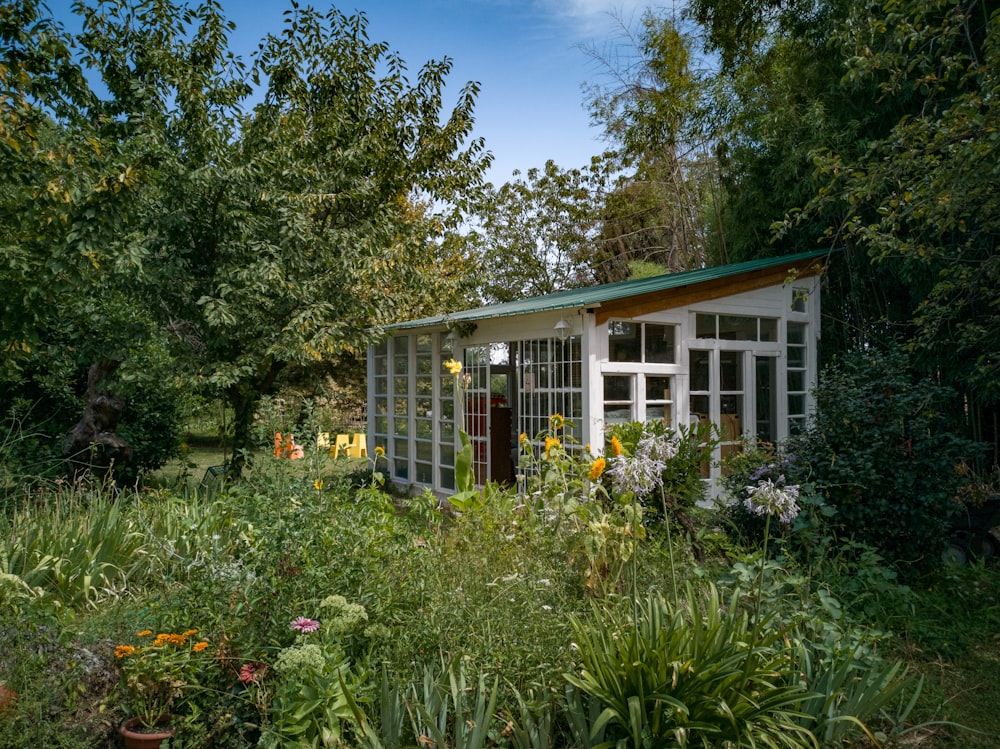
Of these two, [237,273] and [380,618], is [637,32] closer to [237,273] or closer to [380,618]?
[237,273]

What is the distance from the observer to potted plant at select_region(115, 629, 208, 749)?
2779 millimetres

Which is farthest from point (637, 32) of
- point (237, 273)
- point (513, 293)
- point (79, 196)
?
point (79, 196)

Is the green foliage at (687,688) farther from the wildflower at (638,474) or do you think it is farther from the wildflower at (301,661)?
the wildflower at (301,661)

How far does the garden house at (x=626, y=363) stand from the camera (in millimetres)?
7379

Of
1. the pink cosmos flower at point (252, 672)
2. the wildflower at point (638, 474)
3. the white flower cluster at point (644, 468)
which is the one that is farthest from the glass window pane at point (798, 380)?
the pink cosmos flower at point (252, 672)

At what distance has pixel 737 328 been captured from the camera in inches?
332

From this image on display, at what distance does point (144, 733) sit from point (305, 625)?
72cm

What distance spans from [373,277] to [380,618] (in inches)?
249

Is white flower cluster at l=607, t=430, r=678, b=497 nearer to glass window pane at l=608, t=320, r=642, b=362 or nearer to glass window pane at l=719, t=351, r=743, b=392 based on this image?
glass window pane at l=608, t=320, r=642, b=362

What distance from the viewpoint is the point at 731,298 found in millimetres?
8273

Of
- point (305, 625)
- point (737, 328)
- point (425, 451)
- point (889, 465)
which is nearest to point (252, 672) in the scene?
point (305, 625)

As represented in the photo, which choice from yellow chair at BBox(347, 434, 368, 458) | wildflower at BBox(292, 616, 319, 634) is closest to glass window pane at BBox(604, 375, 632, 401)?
wildflower at BBox(292, 616, 319, 634)

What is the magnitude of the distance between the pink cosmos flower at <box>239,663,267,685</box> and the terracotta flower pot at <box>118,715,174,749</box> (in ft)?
1.06

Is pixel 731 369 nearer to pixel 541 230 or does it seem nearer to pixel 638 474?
pixel 638 474
